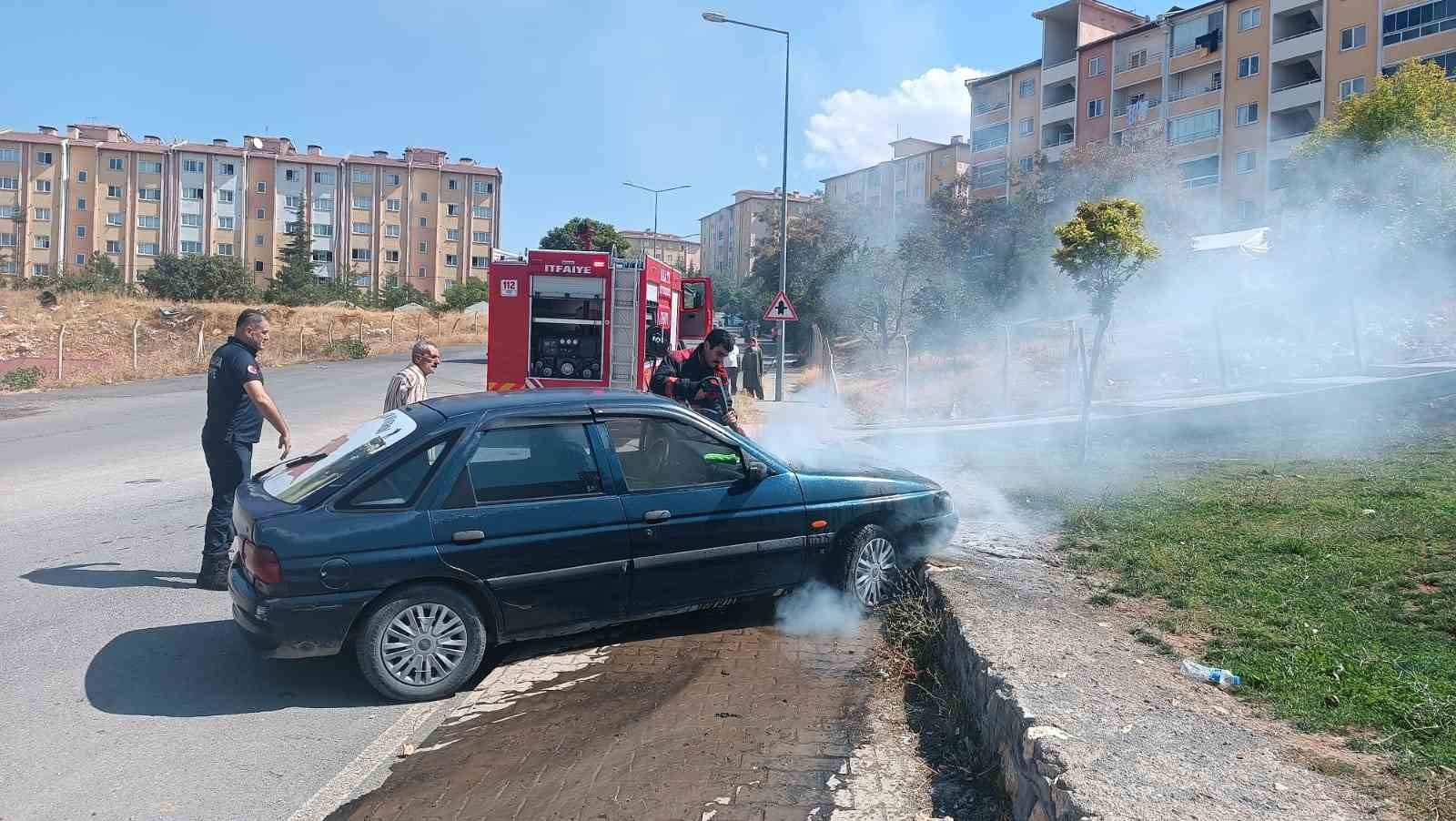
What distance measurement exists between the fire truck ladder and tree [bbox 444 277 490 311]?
4745 cm

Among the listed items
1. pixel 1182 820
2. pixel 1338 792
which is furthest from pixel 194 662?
pixel 1338 792

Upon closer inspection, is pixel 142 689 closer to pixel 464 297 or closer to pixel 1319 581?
pixel 1319 581

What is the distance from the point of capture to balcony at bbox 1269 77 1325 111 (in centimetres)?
4222

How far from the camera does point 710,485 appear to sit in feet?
17.4

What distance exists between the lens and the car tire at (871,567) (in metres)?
5.71

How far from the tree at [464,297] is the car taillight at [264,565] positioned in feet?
182

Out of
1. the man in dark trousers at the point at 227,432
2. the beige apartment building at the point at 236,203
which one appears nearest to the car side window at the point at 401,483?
the man in dark trousers at the point at 227,432

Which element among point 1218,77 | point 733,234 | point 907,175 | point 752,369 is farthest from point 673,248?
point 752,369

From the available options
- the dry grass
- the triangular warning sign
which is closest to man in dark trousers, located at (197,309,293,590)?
the triangular warning sign

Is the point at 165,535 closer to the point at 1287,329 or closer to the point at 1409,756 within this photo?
the point at 1409,756

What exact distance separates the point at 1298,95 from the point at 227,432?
158 feet

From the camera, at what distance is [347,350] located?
35281 millimetres

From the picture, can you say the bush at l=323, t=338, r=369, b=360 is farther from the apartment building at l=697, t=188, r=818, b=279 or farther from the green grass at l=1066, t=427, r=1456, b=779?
the apartment building at l=697, t=188, r=818, b=279

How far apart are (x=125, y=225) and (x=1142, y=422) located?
83.2m
